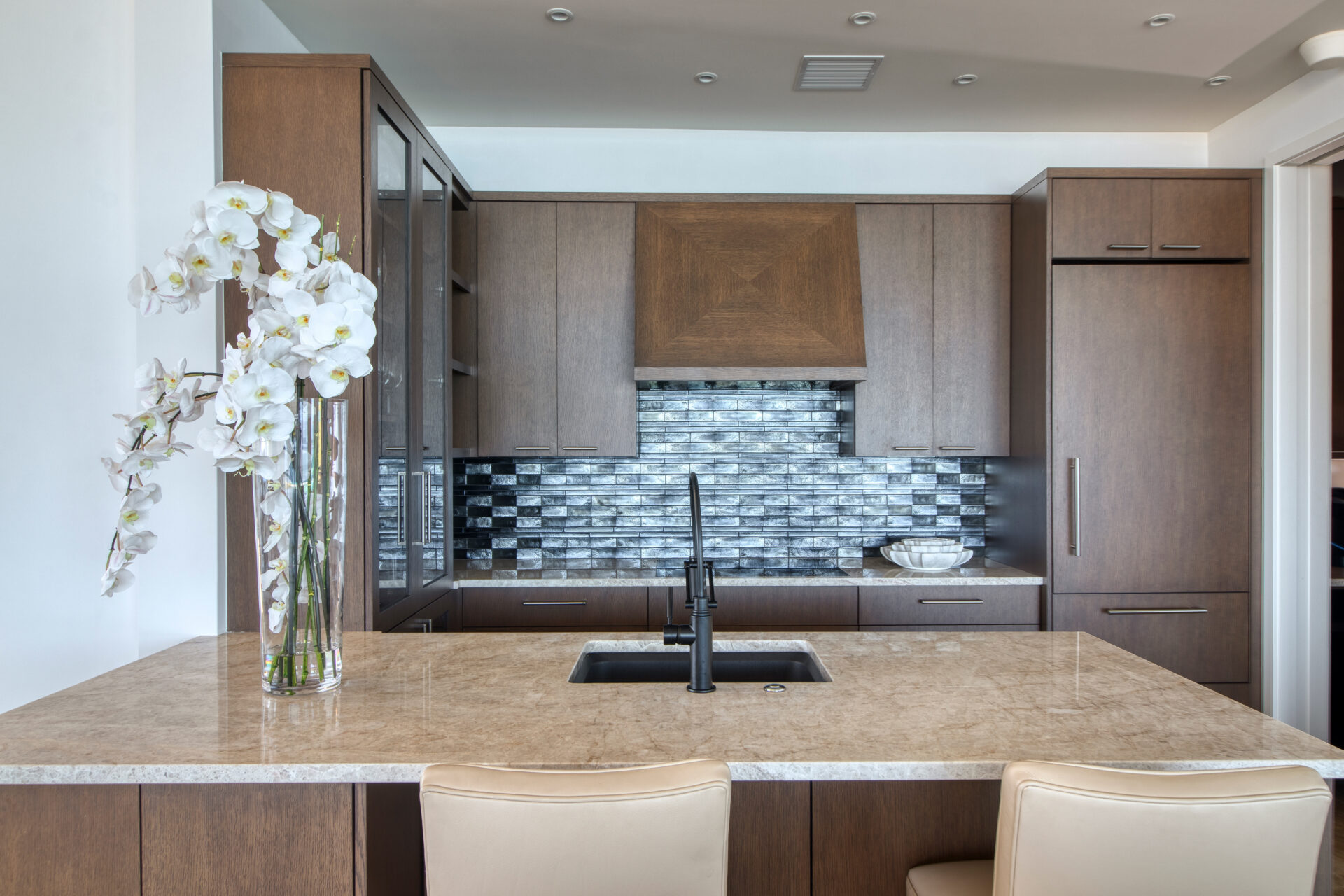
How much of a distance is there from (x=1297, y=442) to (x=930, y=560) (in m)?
1.40

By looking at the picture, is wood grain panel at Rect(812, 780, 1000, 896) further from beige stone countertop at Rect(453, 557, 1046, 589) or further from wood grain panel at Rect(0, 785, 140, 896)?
beige stone countertop at Rect(453, 557, 1046, 589)

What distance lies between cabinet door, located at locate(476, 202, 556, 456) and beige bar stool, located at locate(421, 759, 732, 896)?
245cm

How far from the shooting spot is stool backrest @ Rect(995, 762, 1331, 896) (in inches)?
38.0

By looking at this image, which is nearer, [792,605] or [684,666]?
[684,666]

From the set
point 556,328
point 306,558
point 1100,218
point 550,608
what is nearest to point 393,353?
point 306,558

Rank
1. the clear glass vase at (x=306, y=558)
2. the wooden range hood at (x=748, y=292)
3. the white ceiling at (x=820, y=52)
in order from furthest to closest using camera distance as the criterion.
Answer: the wooden range hood at (x=748, y=292) < the white ceiling at (x=820, y=52) < the clear glass vase at (x=306, y=558)

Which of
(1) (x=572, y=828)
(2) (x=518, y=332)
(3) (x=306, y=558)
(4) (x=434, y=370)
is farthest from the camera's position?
(2) (x=518, y=332)

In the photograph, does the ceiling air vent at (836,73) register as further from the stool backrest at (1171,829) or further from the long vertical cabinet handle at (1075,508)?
the stool backrest at (1171,829)

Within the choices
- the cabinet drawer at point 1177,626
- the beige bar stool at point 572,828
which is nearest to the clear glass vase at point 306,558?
the beige bar stool at point 572,828

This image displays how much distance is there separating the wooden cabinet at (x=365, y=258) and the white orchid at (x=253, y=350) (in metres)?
0.57

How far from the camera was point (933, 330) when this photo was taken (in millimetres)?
3402

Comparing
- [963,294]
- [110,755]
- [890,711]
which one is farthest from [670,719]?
[963,294]

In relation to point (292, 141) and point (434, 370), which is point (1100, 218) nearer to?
point (434, 370)

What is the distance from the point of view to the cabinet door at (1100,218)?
3.13 meters
